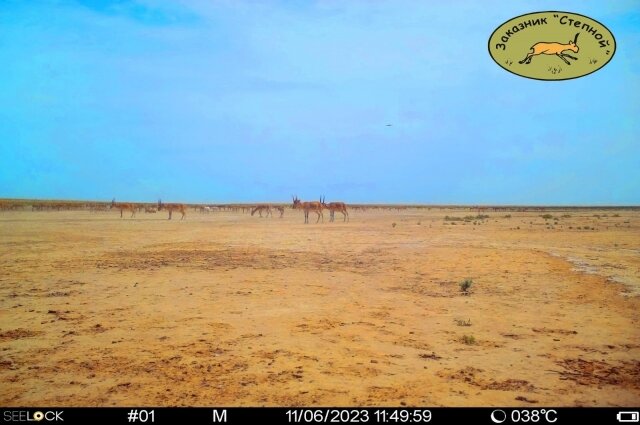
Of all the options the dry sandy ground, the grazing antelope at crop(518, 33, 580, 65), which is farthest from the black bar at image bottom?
the grazing antelope at crop(518, 33, 580, 65)

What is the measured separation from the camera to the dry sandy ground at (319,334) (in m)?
4.53

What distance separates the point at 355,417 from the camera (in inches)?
149

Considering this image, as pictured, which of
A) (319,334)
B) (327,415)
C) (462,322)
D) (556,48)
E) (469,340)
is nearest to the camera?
(327,415)

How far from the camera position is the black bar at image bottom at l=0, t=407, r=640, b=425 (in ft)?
12.3

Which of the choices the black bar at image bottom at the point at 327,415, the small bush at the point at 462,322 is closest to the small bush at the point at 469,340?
the small bush at the point at 462,322

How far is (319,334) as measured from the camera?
21.4 feet

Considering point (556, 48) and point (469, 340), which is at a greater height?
point (556, 48)

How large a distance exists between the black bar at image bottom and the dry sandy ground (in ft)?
0.83

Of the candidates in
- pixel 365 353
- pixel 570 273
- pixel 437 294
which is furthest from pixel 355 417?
pixel 570 273

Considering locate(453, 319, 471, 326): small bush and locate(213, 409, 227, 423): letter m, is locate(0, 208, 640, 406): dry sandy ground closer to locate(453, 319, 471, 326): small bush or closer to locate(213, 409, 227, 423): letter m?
locate(453, 319, 471, 326): small bush

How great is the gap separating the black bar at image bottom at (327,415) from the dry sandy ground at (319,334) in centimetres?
25

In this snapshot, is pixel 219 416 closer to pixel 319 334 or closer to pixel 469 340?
pixel 319 334

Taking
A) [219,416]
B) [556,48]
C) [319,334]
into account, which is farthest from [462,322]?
[219,416]

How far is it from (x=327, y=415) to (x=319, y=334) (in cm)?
273
